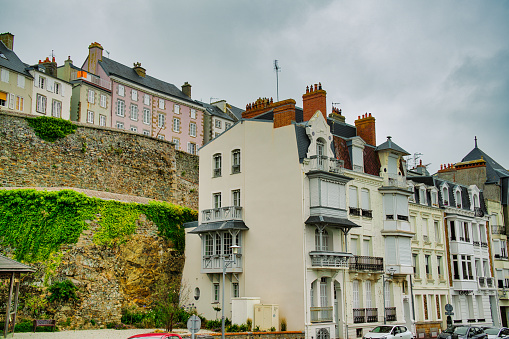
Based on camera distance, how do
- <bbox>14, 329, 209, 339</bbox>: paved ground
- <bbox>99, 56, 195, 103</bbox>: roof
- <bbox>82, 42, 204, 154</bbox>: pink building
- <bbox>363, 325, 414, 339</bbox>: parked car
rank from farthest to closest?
<bbox>99, 56, 195, 103</bbox>: roof → <bbox>82, 42, 204, 154</bbox>: pink building → <bbox>363, 325, 414, 339</bbox>: parked car → <bbox>14, 329, 209, 339</bbox>: paved ground

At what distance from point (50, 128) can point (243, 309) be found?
52.7 ft

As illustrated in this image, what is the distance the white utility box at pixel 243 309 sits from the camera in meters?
25.9

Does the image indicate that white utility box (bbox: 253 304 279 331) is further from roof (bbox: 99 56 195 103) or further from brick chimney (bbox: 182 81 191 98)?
brick chimney (bbox: 182 81 191 98)

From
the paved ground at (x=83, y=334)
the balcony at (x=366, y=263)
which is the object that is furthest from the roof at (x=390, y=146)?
the paved ground at (x=83, y=334)

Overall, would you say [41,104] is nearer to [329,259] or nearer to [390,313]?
[329,259]

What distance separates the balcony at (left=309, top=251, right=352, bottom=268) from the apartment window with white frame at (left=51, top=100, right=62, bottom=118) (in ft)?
91.7

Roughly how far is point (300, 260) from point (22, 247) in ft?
42.2

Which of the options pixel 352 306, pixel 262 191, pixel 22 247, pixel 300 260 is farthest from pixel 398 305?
pixel 22 247

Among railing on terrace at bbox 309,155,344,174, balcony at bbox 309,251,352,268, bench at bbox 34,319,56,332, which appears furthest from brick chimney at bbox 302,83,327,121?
bench at bbox 34,319,56,332

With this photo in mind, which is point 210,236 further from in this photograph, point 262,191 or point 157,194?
point 157,194

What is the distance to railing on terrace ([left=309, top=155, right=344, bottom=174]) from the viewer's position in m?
27.2

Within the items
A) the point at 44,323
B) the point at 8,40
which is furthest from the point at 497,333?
the point at 8,40

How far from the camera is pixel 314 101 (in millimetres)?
29969

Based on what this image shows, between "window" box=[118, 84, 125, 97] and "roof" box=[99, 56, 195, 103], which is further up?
"roof" box=[99, 56, 195, 103]
